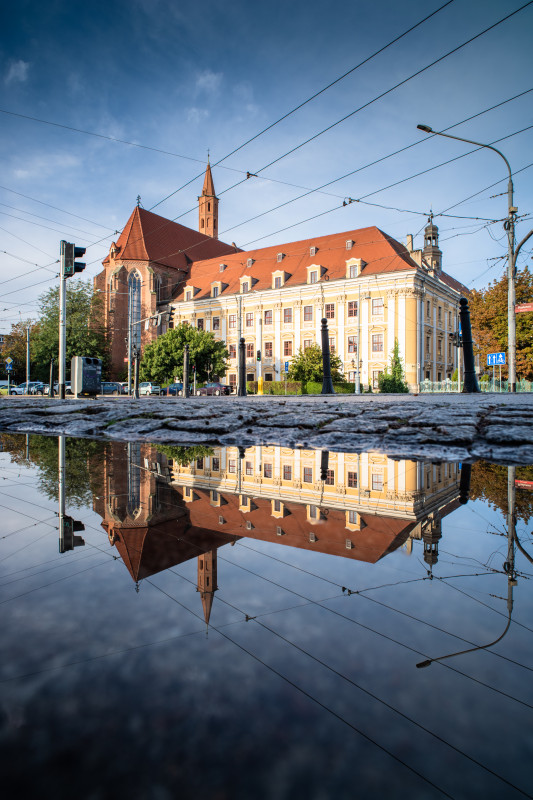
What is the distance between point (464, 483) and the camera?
8.91 feet

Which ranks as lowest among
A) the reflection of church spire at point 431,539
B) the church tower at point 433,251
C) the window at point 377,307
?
the reflection of church spire at point 431,539

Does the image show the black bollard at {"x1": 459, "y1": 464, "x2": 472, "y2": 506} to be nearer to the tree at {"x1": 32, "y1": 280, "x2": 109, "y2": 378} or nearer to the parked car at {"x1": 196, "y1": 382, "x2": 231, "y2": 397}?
the parked car at {"x1": 196, "y1": 382, "x2": 231, "y2": 397}

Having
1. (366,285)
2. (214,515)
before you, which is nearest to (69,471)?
(214,515)

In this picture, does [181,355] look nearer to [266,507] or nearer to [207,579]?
[266,507]

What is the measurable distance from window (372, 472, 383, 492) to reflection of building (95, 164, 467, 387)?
36424 mm

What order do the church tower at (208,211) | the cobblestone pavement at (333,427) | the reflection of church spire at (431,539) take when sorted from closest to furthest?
1. the reflection of church spire at (431,539)
2. the cobblestone pavement at (333,427)
3. the church tower at (208,211)

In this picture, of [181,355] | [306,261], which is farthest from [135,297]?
[306,261]

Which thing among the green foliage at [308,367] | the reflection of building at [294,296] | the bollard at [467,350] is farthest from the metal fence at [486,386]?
the bollard at [467,350]

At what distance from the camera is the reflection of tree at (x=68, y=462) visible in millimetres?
2494

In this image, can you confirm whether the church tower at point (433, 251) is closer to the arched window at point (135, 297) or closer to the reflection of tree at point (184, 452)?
the arched window at point (135, 297)

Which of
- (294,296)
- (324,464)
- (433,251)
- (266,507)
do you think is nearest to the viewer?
(266,507)

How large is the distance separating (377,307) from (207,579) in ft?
159

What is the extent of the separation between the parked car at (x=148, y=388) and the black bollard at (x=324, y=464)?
146ft

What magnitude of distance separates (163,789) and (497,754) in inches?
17.9
